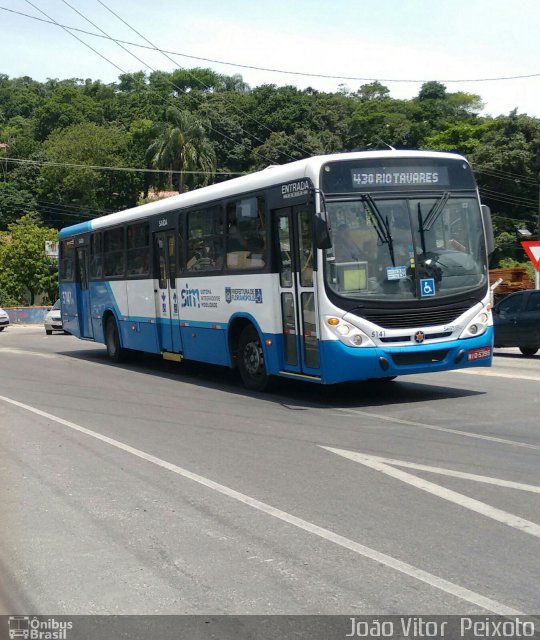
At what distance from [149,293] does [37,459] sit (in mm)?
8294

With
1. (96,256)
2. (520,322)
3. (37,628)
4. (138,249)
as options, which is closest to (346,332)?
(37,628)

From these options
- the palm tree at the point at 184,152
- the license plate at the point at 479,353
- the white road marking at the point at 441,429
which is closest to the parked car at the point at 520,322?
the license plate at the point at 479,353

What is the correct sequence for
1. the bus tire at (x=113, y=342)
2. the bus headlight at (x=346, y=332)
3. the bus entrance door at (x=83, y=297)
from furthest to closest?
the bus entrance door at (x=83, y=297)
the bus tire at (x=113, y=342)
the bus headlight at (x=346, y=332)

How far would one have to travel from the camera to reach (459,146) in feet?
232

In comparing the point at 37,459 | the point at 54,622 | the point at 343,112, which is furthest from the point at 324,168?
the point at 343,112

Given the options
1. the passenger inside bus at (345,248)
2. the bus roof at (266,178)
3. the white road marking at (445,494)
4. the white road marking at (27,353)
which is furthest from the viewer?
the white road marking at (27,353)

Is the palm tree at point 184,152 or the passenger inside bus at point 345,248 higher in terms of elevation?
the palm tree at point 184,152

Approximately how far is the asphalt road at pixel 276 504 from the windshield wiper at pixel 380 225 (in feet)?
7.08

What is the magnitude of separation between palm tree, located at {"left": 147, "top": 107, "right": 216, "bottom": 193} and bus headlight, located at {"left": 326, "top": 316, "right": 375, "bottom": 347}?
159ft

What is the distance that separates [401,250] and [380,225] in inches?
16.6

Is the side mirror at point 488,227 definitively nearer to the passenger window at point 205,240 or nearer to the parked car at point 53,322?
the passenger window at point 205,240

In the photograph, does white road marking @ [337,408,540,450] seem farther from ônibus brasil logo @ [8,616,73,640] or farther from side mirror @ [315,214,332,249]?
ônibus brasil logo @ [8,616,73,640]

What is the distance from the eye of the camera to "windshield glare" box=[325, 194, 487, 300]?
11164 mm

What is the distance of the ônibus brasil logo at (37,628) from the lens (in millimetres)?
4406
